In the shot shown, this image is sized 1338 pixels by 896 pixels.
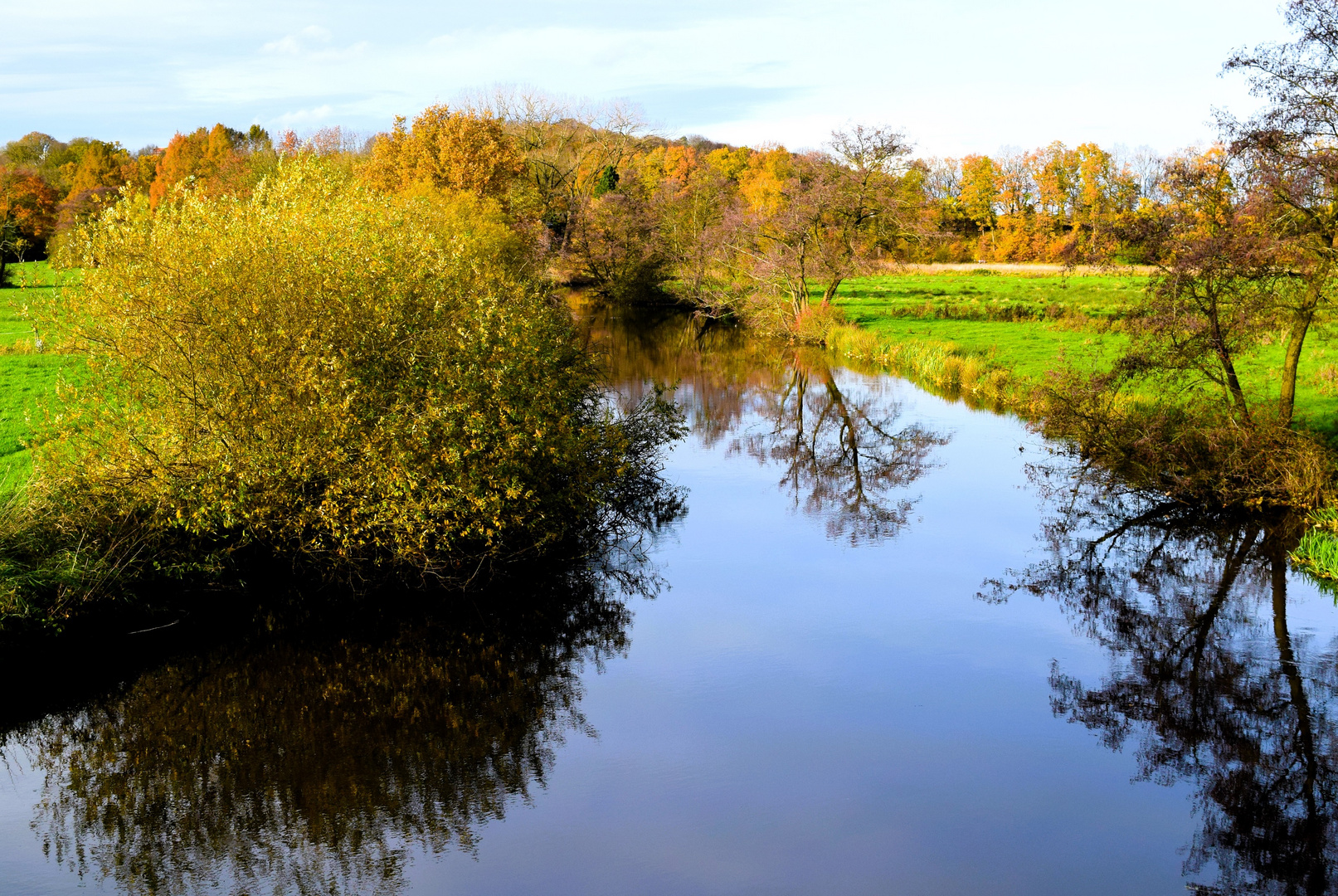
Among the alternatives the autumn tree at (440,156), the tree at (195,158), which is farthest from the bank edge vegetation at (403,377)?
the tree at (195,158)

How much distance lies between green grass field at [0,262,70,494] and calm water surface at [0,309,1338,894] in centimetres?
551

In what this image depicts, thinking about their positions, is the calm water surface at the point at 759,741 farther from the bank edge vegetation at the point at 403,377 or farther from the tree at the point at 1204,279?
the tree at the point at 1204,279

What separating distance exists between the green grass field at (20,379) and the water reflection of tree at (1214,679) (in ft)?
43.4

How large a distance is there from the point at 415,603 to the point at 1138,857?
9.16m

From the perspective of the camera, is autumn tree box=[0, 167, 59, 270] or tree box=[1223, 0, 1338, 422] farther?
autumn tree box=[0, 167, 59, 270]

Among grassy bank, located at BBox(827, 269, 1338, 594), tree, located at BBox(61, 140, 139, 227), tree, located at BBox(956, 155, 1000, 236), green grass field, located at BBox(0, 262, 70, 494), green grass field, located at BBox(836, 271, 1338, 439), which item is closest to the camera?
green grass field, located at BBox(0, 262, 70, 494)

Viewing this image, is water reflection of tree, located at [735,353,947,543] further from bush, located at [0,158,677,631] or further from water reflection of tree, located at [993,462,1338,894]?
bush, located at [0,158,677,631]

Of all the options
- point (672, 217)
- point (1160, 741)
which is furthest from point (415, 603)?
point (672, 217)

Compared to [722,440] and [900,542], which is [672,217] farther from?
[900,542]

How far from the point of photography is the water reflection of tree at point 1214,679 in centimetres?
850

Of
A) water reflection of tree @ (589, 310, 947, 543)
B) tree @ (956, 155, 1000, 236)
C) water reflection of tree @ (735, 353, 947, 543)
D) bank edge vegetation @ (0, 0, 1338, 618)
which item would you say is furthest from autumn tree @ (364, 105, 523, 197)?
tree @ (956, 155, 1000, 236)

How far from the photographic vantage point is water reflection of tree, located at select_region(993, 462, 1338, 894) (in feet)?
27.9

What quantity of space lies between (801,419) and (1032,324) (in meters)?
17.1

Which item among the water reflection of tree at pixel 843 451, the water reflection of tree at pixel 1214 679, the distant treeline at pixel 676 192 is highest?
the distant treeline at pixel 676 192
